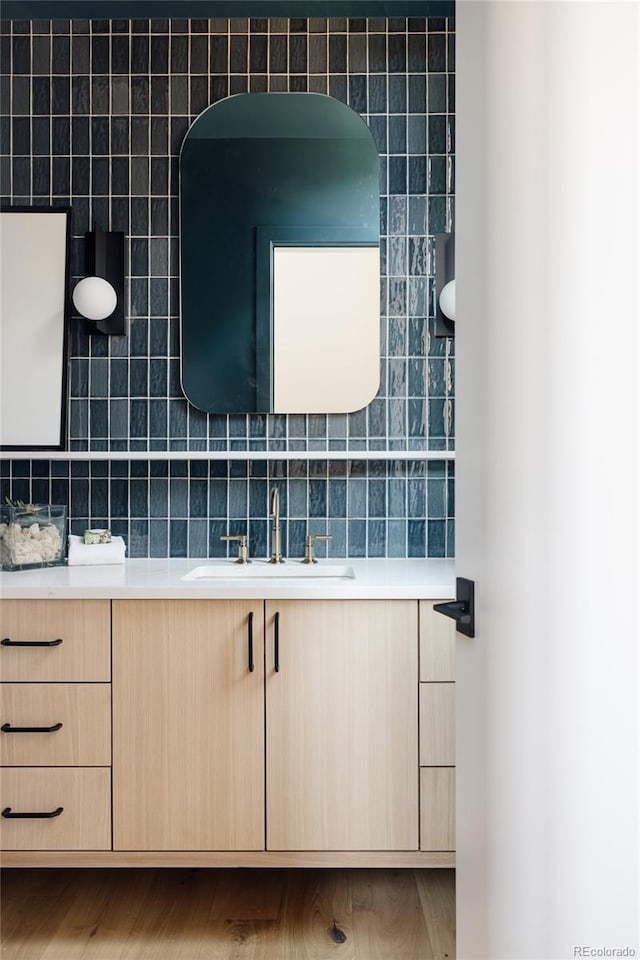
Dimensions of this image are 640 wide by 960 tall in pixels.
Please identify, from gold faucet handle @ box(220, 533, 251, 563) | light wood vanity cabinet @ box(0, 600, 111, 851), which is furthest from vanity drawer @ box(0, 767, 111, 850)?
gold faucet handle @ box(220, 533, 251, 563)

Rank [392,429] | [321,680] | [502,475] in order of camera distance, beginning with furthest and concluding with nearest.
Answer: [392,429]
[321,680]
[502,475]

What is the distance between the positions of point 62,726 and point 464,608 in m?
1.27

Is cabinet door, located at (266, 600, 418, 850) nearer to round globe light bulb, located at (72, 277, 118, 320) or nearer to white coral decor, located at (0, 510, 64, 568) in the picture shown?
white coral decor, located at (0, 510, 64, 568)

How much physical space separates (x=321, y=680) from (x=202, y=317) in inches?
47.5

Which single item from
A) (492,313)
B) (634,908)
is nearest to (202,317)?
(492,313)

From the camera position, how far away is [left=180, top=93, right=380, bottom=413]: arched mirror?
2.42m

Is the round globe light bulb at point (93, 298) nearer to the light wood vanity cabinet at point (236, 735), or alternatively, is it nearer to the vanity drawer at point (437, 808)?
the light wood vanity cabinet at point (236, 735)

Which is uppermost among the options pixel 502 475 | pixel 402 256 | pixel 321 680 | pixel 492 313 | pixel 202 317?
pixel 402 256

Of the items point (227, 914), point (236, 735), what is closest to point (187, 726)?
point (236, 735)

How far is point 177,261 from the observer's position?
2.45m

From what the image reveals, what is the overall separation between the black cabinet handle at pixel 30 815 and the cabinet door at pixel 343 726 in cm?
54

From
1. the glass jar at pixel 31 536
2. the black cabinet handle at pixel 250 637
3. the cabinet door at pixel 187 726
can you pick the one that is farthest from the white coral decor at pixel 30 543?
the black cabinet handle at pixel 250 637

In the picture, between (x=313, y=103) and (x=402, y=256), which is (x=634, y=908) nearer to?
(x=402, y=256)

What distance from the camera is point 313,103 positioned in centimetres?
242
